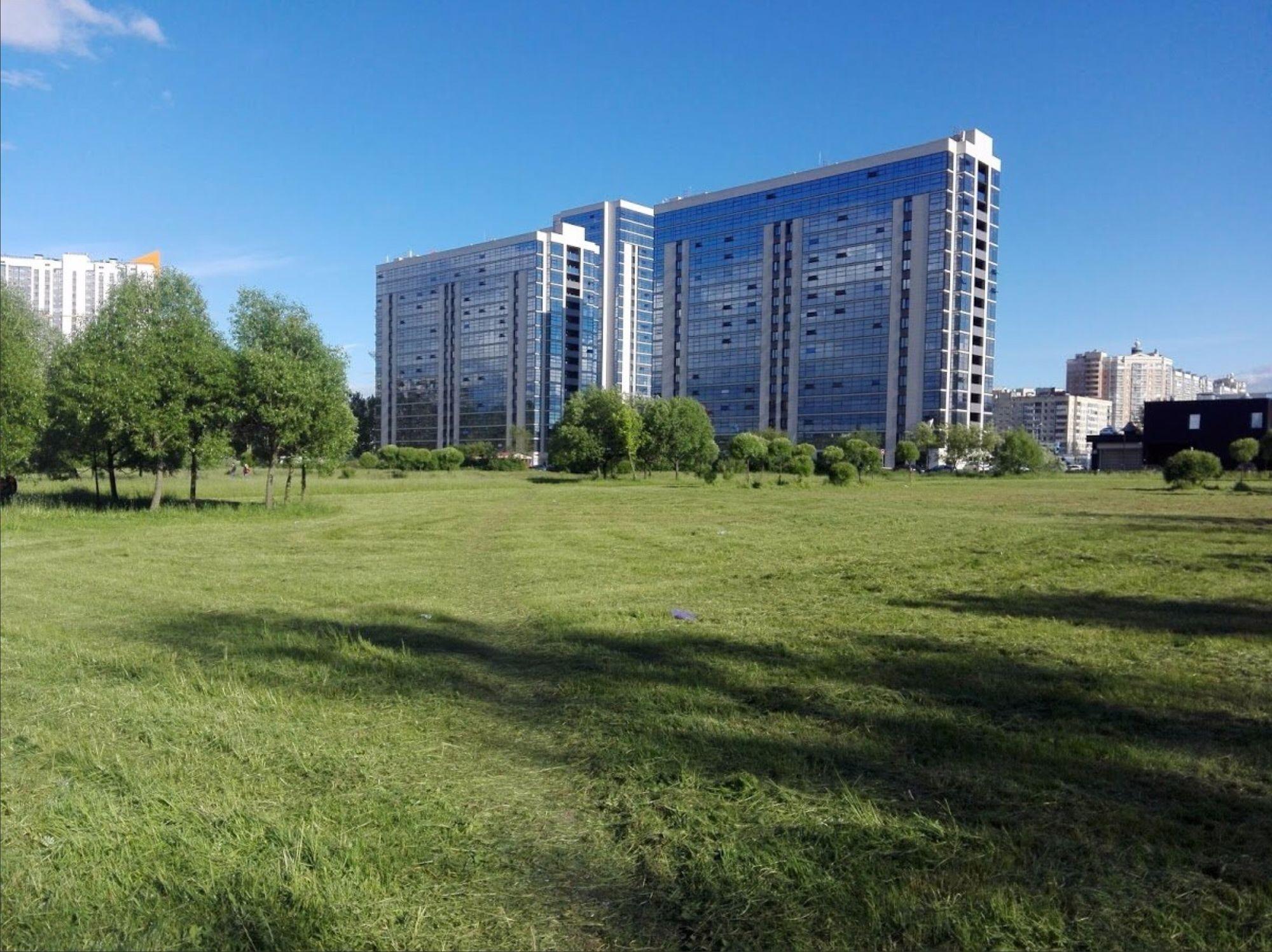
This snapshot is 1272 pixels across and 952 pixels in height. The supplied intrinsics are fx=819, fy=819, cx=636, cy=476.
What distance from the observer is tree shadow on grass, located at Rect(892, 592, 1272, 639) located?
8359mm

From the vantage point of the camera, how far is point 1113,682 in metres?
6.29

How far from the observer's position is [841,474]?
51500 mm

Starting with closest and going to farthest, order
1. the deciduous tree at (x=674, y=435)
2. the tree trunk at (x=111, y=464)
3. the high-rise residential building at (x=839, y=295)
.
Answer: the tree trunk at (x=111, y=464) → the deciduous tree at (x=674, y=435) → the high-rise residential building at (x=839, y=295)

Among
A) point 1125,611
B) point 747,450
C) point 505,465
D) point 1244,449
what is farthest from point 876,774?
point 505,465

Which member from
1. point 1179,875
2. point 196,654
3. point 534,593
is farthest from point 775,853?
point 534,593

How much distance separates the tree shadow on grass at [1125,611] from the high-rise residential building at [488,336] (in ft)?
414

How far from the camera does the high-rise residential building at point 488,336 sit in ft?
452

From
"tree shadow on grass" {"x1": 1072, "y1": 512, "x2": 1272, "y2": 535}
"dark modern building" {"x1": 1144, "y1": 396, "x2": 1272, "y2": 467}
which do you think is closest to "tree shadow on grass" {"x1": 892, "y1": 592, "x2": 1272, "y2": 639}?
"tree shadow on grass" {"x1": 1072, "y1": 512, "x2": 1272, "y2": 535}

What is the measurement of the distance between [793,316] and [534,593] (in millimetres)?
113520

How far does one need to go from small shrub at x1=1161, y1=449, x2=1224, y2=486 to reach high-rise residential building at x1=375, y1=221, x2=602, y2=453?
101829 mm

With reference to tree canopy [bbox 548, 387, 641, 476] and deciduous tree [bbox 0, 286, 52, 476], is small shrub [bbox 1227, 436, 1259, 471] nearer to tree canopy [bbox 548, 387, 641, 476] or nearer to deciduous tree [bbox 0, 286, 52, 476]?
tree canopy [bbox 548, 387, 641, 476]

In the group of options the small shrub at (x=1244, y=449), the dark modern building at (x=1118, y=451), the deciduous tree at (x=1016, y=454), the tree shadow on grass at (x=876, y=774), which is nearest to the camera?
the tree shadow on grass at (x=876, y=774)

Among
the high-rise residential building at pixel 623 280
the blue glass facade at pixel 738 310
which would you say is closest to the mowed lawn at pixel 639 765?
the blue glass facade at pixel 738 310

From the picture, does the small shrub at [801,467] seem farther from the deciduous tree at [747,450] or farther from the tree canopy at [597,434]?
the tree canopy at [597,434]
